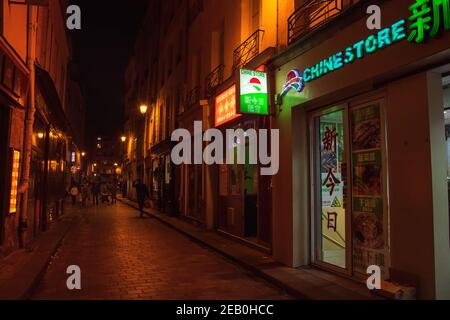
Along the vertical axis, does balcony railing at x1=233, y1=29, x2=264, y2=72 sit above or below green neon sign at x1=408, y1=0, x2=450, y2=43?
above

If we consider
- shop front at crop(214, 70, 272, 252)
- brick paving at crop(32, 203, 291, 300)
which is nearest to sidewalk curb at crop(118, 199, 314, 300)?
brick paving at crop(32, 203, 291, 300)

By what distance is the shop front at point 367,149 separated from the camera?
4996 millimetres

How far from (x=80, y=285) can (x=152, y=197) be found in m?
18.6

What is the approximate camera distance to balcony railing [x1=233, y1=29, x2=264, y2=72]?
990cm

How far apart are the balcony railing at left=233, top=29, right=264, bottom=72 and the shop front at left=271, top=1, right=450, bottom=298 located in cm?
160

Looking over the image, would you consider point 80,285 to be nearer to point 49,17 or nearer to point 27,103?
point 27,103

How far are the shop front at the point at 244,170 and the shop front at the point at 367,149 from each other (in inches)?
23.9

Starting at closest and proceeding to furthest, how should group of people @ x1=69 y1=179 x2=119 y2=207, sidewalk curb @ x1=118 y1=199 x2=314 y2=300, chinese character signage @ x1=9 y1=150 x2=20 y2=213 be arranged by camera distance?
sidewalk curb @ x1=118 y1=199 x2=314 y2=300, chinese character signage @ x1=9 y1=150 x2=20 y2=213, group of people @ x1=69 y1=179 x2=119 y2=207

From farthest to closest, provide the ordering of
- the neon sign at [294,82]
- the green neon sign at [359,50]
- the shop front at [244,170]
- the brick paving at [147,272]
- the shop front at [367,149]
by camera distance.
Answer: the shop front at [244,170] → the neon sign at [294,82] → the brick paving at [147,272] → the green neon sign at [359,50] → the shop front at [367,149]

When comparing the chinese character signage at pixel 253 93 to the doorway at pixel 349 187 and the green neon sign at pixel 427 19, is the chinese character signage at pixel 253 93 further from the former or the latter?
the green neon sign at pixel 427 19

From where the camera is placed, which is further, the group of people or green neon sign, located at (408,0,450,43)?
the group of people

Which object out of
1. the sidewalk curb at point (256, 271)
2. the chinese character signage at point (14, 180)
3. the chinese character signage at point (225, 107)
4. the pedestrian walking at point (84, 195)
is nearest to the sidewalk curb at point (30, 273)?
the chinese character signage at point (14, 180)

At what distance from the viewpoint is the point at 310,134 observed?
26.0ft

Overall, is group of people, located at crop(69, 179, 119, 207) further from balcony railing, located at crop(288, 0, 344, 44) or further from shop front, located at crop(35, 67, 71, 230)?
balcony railing, located at crop(288, 0, 344, 44)
